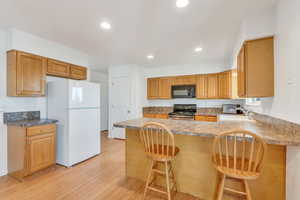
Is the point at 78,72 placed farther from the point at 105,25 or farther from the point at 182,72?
the point at 182,72

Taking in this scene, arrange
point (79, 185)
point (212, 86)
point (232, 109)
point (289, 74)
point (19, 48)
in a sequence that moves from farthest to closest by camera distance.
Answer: point (212, 86), point (232, 109), point (19, 48), point (79, 185), point (289, 74)

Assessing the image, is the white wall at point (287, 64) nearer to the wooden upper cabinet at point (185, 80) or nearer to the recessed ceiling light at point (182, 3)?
the recessed ceiling light at point (182, 3)

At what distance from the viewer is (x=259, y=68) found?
1.81 m

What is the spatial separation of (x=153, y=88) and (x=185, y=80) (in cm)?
115

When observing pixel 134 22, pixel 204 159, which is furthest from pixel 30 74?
pixel 204 159

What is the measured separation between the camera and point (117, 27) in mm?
2297

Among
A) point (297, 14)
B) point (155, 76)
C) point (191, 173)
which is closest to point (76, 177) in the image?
point (191, 173)

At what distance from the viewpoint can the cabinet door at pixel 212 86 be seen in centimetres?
415

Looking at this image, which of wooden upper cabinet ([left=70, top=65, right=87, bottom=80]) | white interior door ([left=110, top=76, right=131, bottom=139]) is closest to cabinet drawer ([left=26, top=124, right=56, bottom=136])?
wooden upper cabinet ([left=70, top=65, right=87, bottom=80])

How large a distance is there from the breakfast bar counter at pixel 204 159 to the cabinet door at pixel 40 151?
1491mm

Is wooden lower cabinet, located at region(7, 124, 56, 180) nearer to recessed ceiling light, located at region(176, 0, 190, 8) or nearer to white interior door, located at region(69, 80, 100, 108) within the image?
white interior door, located at region(69, 80, 100, 108)

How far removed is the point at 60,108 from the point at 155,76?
10.9 feet

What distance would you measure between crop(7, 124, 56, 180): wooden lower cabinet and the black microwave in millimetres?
3447

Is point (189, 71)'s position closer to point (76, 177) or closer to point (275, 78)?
point (275, 78)
